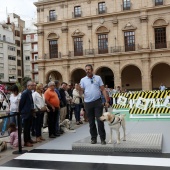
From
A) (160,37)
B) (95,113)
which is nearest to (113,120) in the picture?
(95,113)

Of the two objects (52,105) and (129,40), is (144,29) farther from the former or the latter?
(52,105)

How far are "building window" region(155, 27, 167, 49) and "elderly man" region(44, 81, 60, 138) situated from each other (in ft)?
85.4

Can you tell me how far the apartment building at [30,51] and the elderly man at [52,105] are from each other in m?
51.3

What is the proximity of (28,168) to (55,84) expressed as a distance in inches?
172

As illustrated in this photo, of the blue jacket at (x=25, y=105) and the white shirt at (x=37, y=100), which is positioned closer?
the blue jacket at (x=25, y=105)

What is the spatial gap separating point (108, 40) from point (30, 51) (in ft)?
101

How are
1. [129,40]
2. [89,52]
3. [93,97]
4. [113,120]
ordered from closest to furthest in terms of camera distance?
[113,120]
[93,97]
[129,40]
[89,52]

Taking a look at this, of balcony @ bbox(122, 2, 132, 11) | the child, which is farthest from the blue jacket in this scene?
balcony @ bbox(122, 2, 132, 11)

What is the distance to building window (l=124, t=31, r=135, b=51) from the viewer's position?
33656 millimetres

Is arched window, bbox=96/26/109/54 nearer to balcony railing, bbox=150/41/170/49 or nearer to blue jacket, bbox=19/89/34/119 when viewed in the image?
balcony railing, bbox=150/41/170/49

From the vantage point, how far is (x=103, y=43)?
115 feet

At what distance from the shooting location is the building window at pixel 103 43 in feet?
114

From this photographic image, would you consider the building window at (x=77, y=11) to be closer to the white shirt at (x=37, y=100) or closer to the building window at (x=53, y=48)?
the building window at (x=53, y=48)

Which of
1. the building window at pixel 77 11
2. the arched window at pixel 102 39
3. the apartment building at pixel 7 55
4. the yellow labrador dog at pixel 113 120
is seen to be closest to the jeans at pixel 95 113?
the yellow labrador dog at pixel 113 120
